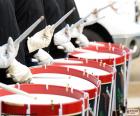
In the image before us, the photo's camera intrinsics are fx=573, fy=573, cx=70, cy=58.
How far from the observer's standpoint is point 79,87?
3068mm

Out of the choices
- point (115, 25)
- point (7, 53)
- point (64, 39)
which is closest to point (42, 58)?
point (64, 39)

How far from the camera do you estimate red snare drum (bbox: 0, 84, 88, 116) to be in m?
2.55

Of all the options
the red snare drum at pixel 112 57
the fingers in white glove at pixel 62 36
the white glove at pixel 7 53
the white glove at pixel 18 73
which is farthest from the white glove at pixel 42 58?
the white glove at pixel 7 53

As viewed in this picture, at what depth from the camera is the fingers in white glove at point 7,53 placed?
2.90 m

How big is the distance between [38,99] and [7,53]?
349 mm

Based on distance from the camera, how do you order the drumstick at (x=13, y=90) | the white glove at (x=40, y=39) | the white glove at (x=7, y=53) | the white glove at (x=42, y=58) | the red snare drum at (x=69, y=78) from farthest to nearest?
the white glove at (x=42, y=58) → the white glove at (x=40, y=39) → the red snare drum at (x=69, y=78) → the white glove at (x=7, y=53) → the drumstick at (x=13, y=90)

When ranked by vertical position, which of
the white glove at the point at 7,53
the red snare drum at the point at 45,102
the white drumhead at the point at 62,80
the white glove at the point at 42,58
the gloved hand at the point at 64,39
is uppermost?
the gloved hand at the point at 64,39

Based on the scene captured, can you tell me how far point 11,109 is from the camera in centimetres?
257

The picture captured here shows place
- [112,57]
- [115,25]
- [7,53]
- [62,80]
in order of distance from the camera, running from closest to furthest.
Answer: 1. [7,53]
2. [62,80]
3. [112,57]
4. [115,25]

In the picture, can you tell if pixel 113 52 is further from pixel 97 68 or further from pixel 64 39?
pixel 97 68

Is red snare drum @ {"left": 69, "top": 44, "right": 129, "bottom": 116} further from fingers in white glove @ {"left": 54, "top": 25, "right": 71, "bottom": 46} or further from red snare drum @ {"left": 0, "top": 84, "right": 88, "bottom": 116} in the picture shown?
red snare drum @ {"left": 0, "top": 84, "right": 88, "bottom": 116}

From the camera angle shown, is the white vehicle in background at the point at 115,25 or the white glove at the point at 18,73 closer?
the white glove at the point at 18,73

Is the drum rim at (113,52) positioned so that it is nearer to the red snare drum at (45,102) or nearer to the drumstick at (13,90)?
Answer: the red snare drum at (45,102)

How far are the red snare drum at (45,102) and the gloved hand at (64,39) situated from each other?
5.08 feet
